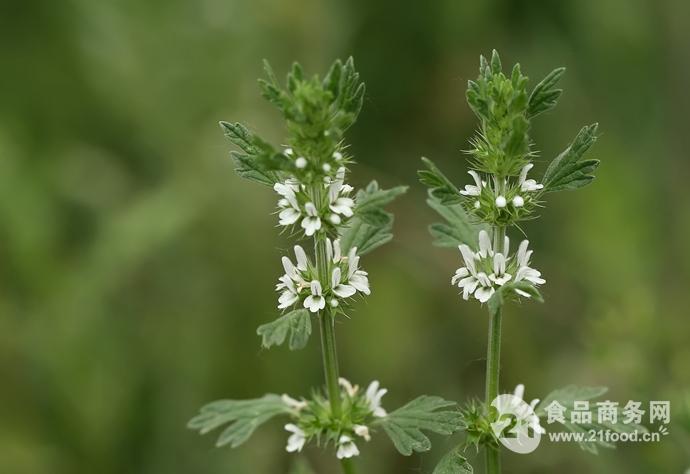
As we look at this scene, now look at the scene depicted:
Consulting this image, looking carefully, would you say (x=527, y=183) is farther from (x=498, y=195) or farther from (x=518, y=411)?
(x=518, y=411)

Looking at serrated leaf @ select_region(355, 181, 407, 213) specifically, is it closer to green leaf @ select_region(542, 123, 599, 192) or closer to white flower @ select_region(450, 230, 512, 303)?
white flower @ select_region(450, 230, 512, 303)

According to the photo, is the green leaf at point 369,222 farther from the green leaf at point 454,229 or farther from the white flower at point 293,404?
the white flower at point 293,404

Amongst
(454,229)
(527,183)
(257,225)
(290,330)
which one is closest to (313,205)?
(290,330)

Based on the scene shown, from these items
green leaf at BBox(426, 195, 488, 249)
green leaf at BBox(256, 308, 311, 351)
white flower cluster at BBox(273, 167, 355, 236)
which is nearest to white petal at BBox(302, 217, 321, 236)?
white flower cluster at BBox(273, 167, 355, 236)

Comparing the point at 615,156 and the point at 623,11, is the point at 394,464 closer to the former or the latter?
the point at 615,156

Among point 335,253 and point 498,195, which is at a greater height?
point 498,195

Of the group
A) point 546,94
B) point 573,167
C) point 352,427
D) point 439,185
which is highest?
point 546,94
